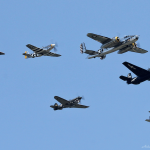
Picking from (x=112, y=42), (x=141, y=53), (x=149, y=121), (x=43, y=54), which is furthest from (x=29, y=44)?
(x=149, y=121)

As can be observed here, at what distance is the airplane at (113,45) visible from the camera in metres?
86.9

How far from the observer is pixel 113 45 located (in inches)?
3497

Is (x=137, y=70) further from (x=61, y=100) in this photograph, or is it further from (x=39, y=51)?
(x=39, y=51)

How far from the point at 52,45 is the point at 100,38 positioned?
1793 centimetres

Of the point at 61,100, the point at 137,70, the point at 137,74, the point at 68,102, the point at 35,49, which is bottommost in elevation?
the point at 68,102

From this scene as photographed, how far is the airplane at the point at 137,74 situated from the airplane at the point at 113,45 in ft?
16.6

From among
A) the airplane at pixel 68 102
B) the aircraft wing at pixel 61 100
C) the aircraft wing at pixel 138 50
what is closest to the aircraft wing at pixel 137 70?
the aircraft wing at pixel 138 50

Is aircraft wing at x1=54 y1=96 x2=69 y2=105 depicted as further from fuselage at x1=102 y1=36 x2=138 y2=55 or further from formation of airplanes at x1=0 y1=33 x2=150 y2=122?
fuselage at x1=102 y1=36 x2=138 y2=55

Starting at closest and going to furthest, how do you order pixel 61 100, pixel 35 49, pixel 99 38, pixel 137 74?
pixel 99 38
pixel 137 74
pixel 61 100
pixel 35 49

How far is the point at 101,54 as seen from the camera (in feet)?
307

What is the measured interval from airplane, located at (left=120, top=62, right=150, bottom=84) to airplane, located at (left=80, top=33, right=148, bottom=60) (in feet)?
16.6

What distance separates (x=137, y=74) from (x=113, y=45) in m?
10.3

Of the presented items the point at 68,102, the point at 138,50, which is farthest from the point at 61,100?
the point at 138,50

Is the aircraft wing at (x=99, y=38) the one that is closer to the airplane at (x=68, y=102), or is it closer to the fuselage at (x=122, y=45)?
the fuselage at (x=122, y=45)
